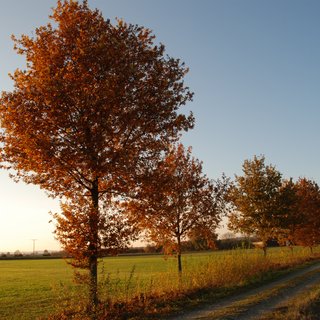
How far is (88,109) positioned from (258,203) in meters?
25.0

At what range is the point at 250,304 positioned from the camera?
45.5 ft

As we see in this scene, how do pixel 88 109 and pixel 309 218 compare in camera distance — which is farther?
pixel 309 218

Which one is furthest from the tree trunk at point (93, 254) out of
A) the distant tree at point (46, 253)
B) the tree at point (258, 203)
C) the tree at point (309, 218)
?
the distant tree at point (46, 253)

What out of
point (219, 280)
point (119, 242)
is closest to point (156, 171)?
point (119, 242)

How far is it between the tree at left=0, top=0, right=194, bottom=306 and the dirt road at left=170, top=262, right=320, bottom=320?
3714 millimetres

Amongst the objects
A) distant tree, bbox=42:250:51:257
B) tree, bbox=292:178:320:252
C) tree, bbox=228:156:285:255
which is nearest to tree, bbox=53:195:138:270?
tree, bbox=228:156:285:255

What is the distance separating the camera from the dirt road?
40.1 ft

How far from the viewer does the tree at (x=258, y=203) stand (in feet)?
112

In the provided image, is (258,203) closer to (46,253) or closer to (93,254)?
(93,254)

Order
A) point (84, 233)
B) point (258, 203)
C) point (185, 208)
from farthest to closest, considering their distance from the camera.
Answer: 1. point (258, 203)
2. point (185, 208)
3. point (84, 233)

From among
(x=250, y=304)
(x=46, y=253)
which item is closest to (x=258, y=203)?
(x=250, y=304)

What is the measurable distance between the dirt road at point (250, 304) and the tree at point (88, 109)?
12.2ft

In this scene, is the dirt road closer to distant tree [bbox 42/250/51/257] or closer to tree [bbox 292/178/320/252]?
tree [bbox 292/178/320/252]

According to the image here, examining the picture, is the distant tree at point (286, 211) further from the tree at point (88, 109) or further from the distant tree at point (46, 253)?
the distant tree at point (46, 253)
